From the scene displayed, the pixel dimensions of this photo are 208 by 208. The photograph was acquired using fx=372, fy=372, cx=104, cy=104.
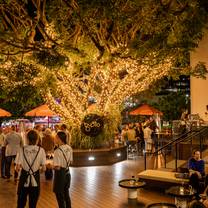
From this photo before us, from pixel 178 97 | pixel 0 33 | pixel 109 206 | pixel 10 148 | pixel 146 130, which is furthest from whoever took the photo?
pixel 178 97

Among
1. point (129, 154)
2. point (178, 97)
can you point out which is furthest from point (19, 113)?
point (129, 154)

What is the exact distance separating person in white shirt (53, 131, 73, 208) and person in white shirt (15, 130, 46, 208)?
359 millimetres

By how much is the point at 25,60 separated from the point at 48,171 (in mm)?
5685

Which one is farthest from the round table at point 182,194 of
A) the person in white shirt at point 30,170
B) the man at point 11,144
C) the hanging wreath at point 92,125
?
the hanging wreath at point 92,125

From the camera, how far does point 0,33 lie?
13.6 m

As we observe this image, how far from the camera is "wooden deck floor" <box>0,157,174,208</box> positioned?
8405mm

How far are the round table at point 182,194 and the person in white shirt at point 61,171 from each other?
224cm

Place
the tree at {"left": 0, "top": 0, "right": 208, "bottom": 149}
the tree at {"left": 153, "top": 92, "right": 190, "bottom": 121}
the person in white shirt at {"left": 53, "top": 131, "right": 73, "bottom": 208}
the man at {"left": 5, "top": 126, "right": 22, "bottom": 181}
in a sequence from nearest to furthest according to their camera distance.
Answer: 1. the person in white shirt at {"left": 53, "top": 131, "right": 73, "bottom": 208}
2. the man at {"left": 5, "top": 126, "right": 22, "bottom": 181}
3. the tree at {"left": 0, "top": 0, "right": 208, "bottom": 149}
4. the tree at {"left": 153, "top": 92, "right": 190, "bottom": 121}

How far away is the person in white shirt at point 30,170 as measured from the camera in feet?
20.2

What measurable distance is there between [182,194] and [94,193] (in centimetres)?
265

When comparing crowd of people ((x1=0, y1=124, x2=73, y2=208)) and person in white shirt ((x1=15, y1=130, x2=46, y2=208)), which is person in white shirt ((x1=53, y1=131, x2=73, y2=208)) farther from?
person in white shirt ((x1=15, y1=130, x2=46, y2=208))

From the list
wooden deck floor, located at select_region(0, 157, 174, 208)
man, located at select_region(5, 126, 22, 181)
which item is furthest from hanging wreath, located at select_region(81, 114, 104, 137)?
man, located at select_region(5, 126, 22, 181)

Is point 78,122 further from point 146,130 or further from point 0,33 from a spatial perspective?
point 0,33

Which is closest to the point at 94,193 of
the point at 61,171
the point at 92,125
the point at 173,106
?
the point at 61,171
